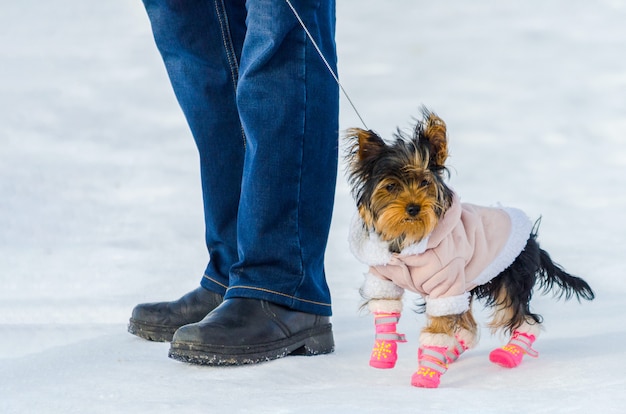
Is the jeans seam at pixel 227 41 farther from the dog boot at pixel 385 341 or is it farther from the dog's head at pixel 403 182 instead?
the dog boot at pixel 385 341

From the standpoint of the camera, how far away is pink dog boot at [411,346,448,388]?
2.17 meters

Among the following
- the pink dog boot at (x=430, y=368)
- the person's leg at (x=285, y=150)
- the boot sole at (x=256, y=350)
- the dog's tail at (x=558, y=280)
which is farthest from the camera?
the dog's tail at (x=558, y=280)

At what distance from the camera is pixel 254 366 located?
7.74 feet

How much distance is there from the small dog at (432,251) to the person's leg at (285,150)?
13cm

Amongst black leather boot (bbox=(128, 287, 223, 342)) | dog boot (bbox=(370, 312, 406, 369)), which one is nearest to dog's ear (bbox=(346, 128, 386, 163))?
dog boot (bbox=(370, 312, 406, 369))

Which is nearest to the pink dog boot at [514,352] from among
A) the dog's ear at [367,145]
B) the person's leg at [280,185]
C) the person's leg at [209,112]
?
the person's leg at [280,185]

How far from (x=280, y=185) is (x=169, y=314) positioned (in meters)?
0.65

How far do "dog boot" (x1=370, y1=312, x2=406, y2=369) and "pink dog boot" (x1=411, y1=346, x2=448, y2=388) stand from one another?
0.11 m

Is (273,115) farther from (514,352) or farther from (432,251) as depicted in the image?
(514,352)

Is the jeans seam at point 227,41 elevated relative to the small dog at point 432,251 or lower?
elevated

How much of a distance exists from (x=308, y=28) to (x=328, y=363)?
886 millimetres

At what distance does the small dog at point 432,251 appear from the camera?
2.24 metres

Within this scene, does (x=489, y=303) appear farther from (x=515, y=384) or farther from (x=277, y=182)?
(x=277, y=182)

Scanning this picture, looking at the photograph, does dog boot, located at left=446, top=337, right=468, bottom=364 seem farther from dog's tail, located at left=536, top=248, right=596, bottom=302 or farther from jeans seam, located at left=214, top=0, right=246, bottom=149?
jeans seam, located at left=214, top=0, right=246, bottom=149
